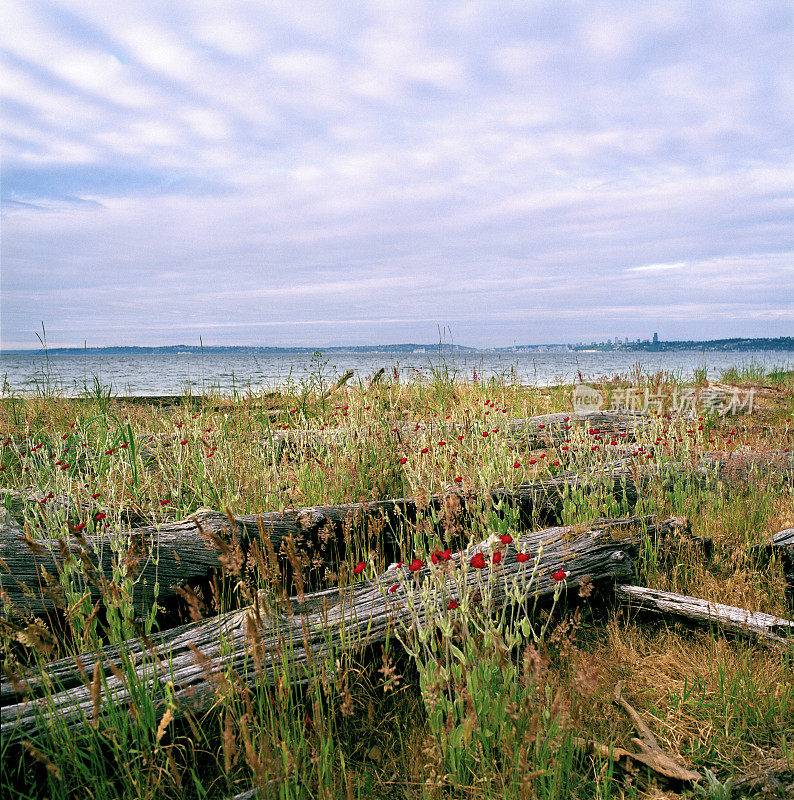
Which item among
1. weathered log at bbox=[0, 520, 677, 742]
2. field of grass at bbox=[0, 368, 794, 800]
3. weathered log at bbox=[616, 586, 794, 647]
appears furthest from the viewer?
weathered log at bbox=[616, 586, 794, 647]

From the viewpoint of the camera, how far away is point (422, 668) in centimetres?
182


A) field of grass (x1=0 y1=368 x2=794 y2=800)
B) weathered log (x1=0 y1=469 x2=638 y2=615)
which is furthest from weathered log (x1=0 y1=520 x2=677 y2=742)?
weathered log (x1=0 y1=469 x2=638 y2=615)

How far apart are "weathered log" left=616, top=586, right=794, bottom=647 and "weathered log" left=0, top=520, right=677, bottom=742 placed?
0.15 m

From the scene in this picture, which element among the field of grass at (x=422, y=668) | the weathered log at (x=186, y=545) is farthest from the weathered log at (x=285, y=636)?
the weathered log at (x=186, y=545)

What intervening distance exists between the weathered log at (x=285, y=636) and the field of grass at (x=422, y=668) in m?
0.06

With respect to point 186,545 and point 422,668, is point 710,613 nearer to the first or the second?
point 422,668

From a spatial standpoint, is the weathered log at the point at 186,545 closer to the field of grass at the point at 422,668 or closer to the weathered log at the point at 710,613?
the field of grass at the point at 422,668

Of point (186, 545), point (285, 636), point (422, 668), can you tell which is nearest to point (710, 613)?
point (422, 668)

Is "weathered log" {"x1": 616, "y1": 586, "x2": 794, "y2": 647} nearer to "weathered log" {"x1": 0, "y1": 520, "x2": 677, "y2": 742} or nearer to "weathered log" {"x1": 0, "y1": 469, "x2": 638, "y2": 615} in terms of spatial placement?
"weathered log" {"x1": 0, "y1": 520, "x2": 677, "y2": 742}

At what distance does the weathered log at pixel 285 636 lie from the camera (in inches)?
71.9

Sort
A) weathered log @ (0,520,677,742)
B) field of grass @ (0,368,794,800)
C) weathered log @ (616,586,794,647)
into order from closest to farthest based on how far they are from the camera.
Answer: field of grass @ (0,368,794,800)
weathered log @ (0,520,677,742)
weathered log @ (616,586,794,647)

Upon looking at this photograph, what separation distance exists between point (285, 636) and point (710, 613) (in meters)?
2.09

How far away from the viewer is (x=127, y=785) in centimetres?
175

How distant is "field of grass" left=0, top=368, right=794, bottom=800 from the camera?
1710 mm
